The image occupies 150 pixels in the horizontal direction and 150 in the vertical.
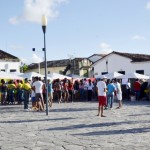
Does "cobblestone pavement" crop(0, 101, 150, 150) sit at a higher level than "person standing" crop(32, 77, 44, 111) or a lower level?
lower

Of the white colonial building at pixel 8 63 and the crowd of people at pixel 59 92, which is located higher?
the white colonial building at pixel 8 63

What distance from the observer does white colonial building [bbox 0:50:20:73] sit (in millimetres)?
43938

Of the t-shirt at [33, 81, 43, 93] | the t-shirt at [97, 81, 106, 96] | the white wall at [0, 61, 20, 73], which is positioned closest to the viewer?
the t-shirt at [97, 81, 106, 96]

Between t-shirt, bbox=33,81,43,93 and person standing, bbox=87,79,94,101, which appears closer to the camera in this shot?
t-shirt, bbox=33,81,43,93

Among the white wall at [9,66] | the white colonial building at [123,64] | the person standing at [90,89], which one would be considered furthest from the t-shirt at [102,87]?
the white wall at [9,66]

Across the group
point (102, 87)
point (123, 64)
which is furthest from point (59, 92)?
point (123, 64)

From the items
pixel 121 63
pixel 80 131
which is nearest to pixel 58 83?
pixel 80 131

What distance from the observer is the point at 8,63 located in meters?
44.9

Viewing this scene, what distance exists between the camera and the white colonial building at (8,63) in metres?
43.9

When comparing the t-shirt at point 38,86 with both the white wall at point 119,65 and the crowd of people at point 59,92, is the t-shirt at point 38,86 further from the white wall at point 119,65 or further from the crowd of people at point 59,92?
the white wall at point 119,65

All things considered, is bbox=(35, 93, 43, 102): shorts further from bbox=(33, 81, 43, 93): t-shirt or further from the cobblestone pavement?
the cobblestone pavement

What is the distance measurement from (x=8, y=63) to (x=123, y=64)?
1412 cm

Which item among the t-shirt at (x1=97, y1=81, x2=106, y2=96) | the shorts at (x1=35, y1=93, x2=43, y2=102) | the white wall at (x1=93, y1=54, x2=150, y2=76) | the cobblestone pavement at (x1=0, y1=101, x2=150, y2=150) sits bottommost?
the cobblestone pavement at (x1=0, y1=101, x2=150, y2=150)

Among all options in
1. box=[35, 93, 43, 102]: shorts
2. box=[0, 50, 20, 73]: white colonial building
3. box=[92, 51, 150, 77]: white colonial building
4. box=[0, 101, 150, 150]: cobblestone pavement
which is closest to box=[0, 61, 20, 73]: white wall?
box=[0, 50, 20, 73]: white colonial building
